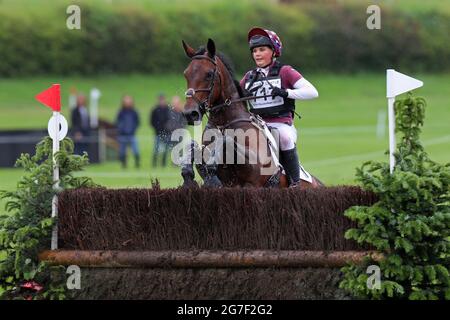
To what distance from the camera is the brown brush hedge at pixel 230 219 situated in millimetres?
8055

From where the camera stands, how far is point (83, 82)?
42.6 metres

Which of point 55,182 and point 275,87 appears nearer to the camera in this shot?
point 55,182

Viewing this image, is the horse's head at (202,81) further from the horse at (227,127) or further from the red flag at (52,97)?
the red flag at (52,97)

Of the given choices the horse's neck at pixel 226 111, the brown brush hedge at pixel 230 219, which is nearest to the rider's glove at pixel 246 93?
the horse's neck at pixel 226 111

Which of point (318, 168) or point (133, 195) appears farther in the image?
point (318, 168)

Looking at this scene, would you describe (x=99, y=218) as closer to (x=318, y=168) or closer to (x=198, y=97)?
(x=198, y=97)

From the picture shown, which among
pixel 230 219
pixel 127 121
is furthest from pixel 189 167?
pixel 127 121

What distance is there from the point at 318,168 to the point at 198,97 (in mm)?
13954

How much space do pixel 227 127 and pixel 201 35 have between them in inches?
1378

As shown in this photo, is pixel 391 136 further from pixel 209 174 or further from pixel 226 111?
pixel 226 111

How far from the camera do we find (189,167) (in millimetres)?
8969

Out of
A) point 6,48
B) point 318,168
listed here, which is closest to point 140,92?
point 6,48

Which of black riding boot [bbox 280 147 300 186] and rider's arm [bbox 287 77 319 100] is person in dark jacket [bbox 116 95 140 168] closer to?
black riding boot [bbox 280 147 300 186]
